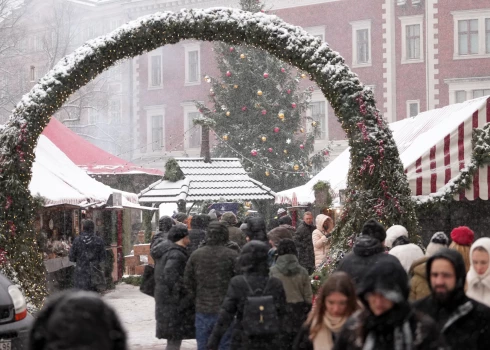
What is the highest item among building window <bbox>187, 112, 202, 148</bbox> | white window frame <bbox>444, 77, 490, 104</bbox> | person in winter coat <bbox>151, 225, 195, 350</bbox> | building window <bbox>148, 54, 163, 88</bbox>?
building window <bbox>148, 54, 163, 88</bbox>

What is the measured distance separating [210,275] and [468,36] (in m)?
36.2

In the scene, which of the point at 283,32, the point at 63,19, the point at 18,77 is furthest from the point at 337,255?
the point at 63,19

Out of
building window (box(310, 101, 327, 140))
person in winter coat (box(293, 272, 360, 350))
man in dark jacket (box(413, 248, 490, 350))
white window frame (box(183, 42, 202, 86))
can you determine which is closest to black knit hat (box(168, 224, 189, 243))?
person in winter coat (box(293, 272, 360, 350))

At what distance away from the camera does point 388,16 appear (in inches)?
1734

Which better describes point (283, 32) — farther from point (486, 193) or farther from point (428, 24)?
point (428, 24)

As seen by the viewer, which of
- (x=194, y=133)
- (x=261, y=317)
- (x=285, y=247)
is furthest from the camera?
(x=194, y=133)

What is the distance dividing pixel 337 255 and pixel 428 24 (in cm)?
3337

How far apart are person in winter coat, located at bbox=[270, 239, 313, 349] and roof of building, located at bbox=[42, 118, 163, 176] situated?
60.3ft

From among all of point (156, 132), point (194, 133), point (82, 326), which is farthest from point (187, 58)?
point (82, 326)

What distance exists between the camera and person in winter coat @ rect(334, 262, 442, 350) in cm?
412

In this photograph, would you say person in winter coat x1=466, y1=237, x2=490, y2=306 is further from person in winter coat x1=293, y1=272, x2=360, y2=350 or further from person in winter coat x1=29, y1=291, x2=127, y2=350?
person in winter coat x1=29, y1=291, x2=127, y2=350

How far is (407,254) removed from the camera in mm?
8328

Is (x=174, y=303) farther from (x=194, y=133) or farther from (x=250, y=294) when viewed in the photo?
(x=194, y=133)

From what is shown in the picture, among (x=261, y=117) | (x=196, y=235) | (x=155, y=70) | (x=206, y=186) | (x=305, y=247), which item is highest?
(x=155, y=70)
